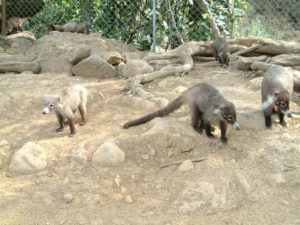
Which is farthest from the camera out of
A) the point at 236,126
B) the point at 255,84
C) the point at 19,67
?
the point at 19,67

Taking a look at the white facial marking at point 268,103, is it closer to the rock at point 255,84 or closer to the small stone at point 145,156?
the rock at point 255,84

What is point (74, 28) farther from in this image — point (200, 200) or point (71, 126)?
point (200, 200)

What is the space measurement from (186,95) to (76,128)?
161 centimetres

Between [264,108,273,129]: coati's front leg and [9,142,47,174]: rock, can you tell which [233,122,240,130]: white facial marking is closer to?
[264,108,273,129]: coati's front leg

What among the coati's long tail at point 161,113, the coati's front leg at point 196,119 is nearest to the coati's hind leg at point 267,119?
the coati's front leg at point 196,119

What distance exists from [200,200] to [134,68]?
4013 mm

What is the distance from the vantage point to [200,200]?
5.41m

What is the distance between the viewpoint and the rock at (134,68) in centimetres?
891

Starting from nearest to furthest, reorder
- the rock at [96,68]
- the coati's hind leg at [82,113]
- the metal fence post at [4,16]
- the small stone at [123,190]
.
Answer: the small stone at [123,190] → the coati's hind leg at [82,113] → the rock at [96,68] → the metal fence post at [4,16]

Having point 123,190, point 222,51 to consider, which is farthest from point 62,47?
point 123,190

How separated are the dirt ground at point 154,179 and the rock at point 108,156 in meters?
0.08

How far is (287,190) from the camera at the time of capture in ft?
18.5

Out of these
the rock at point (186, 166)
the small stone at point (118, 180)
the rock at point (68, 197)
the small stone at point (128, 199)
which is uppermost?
the rock at point (186, 166)

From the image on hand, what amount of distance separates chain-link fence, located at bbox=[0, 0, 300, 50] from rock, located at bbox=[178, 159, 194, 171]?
5.57 meters
